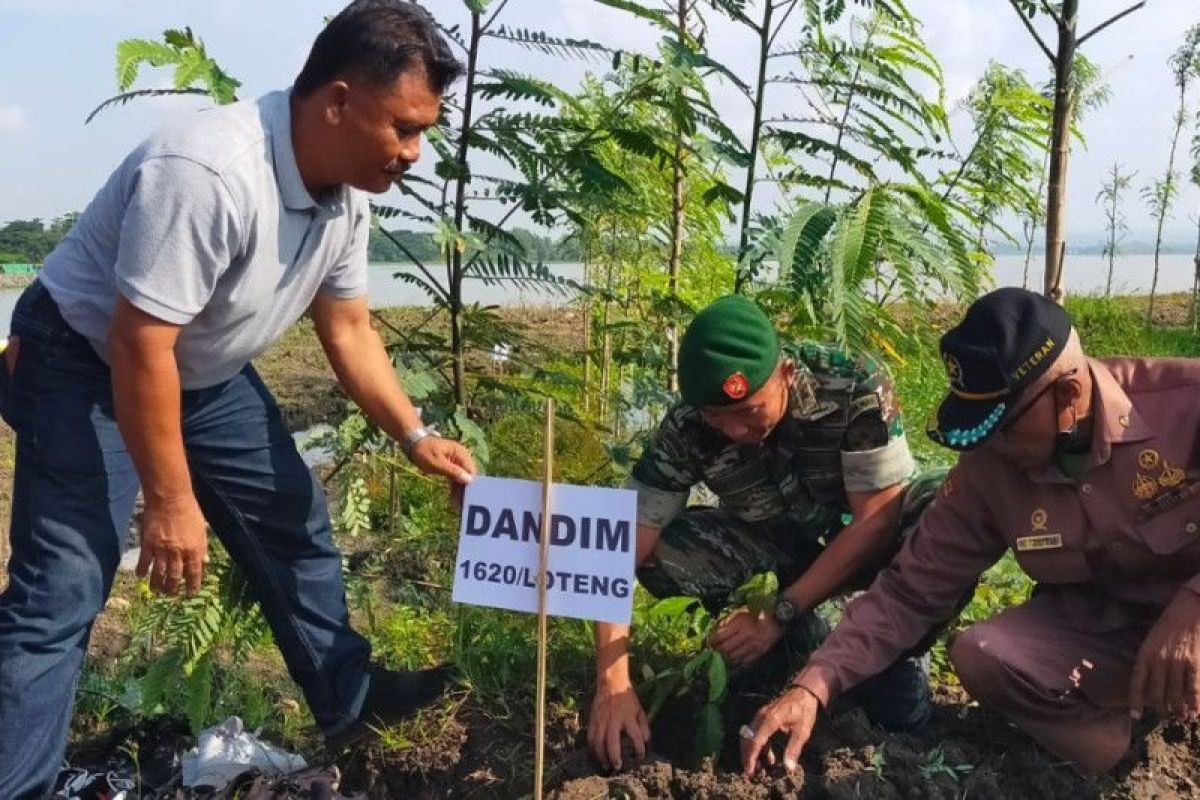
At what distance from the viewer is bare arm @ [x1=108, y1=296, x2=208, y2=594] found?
2172 mm

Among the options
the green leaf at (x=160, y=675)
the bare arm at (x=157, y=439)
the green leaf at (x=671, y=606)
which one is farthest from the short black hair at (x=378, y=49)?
the green leaf at (x=160, y=675)

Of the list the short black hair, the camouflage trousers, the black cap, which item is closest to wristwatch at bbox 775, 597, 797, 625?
the camouflage trousers

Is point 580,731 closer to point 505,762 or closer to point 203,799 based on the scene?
point 505,762

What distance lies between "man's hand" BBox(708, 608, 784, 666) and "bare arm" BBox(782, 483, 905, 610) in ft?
0.32

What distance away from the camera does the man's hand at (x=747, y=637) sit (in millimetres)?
2775

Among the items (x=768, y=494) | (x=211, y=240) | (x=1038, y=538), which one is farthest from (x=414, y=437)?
(x=1038, y=538)

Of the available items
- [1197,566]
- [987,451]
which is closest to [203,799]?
[987,451]

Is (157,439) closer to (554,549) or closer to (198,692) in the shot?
(554,549)

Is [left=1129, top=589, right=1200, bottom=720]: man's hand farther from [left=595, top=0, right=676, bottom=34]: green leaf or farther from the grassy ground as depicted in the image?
[left=595, top=0, right=676, bottom=34]: green leaf

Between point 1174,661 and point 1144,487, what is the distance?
0.37 m

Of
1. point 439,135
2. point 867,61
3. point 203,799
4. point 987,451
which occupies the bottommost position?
point 203,799

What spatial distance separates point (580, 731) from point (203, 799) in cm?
92

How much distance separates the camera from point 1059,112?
3.05m

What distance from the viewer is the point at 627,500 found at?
2.35 m
